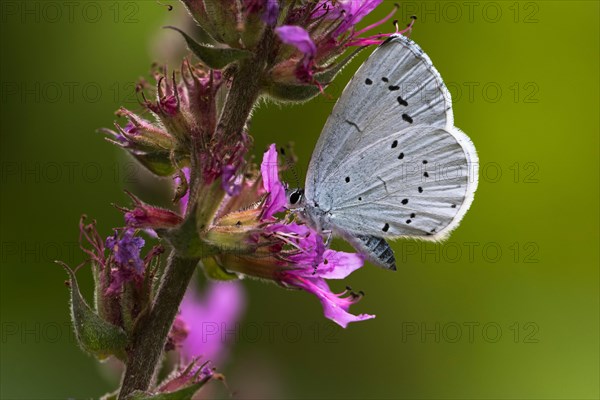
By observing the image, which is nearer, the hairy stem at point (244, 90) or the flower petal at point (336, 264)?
the hairy stem at point (244, 90)

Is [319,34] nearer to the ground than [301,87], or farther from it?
farther from it

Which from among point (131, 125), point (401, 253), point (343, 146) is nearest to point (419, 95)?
point (343, 146)

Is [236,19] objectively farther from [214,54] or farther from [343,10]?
[343,10]

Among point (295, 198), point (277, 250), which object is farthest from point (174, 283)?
point (295, 198)

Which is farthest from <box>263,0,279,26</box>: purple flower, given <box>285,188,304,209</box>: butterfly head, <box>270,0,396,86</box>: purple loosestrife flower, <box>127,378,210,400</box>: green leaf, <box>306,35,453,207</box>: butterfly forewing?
Result: <box>127,378,210,400</box>: green leaf

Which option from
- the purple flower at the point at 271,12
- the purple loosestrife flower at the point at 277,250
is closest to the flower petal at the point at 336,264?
the purple loosestrife flower at the point at 277,250

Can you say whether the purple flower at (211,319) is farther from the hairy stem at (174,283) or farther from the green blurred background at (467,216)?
the green blurred background at (467,216)
